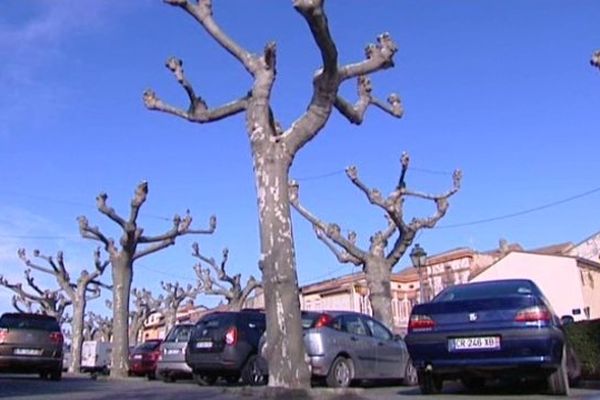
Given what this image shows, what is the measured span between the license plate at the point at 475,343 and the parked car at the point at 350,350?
3.36 m

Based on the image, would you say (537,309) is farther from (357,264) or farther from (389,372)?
(357,264)

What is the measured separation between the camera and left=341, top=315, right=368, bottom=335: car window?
12.7 m

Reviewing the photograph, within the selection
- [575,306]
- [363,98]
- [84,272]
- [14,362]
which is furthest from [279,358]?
[575,306]

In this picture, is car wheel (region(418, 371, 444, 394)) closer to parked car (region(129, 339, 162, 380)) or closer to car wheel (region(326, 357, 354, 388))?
car wheel (region(326, 357, 354, 388))

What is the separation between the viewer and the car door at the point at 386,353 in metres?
13.2

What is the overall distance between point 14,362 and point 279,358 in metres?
10.9

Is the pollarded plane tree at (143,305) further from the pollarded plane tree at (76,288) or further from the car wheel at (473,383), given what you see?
the car wheel at (473,383)

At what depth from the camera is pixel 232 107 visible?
11.9 meters

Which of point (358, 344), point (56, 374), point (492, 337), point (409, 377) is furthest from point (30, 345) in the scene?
point (492, 337)

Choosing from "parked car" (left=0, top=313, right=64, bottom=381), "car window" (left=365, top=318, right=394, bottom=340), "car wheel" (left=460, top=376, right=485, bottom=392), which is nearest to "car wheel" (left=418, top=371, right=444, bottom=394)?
"car wheel" (left=460, top=376, right=485, bottom=392)

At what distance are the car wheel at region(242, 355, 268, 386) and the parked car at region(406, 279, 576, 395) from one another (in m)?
5.12

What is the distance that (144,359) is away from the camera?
955 inches

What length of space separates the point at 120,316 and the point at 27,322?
20.9 feet

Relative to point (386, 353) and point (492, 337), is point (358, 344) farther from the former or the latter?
point (492, 337)
